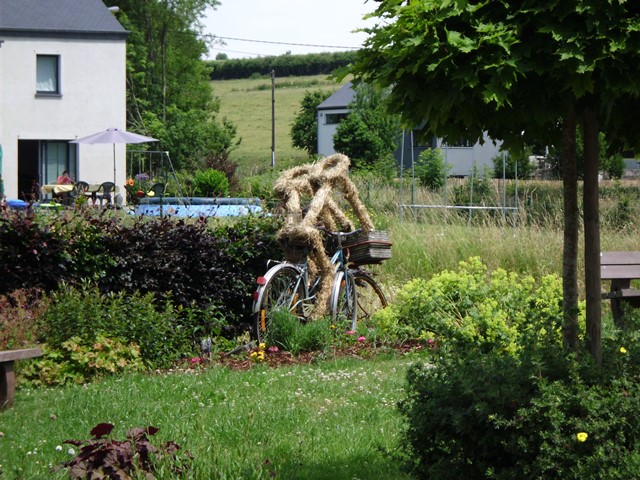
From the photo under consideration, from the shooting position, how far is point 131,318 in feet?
26.9

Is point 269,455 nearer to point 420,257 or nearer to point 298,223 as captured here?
point 298,223

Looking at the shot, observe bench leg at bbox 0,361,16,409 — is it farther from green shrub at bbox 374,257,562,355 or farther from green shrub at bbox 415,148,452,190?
green shrub at bbox 415,148,452,190

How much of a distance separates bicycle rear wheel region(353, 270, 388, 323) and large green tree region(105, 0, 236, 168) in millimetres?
37981

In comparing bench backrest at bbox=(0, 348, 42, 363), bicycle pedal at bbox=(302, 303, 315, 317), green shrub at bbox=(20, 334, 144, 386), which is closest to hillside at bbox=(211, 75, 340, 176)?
bicycle pedal at bbox=(302, 303, 315, 317)

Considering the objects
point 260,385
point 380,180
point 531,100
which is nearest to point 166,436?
point 260,385

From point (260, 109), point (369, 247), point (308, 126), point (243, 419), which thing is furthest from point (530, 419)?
point (260, 109)

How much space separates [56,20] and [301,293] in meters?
25.9

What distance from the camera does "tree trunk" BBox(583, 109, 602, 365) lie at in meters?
4.48

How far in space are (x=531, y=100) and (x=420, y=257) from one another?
8.64m

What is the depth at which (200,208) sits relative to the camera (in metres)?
20.9

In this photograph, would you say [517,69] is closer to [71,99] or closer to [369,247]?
[369,247]

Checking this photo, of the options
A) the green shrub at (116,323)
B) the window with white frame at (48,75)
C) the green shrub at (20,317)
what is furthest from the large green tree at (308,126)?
the green shrub at (20,317)

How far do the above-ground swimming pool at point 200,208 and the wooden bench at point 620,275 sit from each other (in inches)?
156

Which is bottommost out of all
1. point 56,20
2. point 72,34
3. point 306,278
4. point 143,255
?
point 306,278
